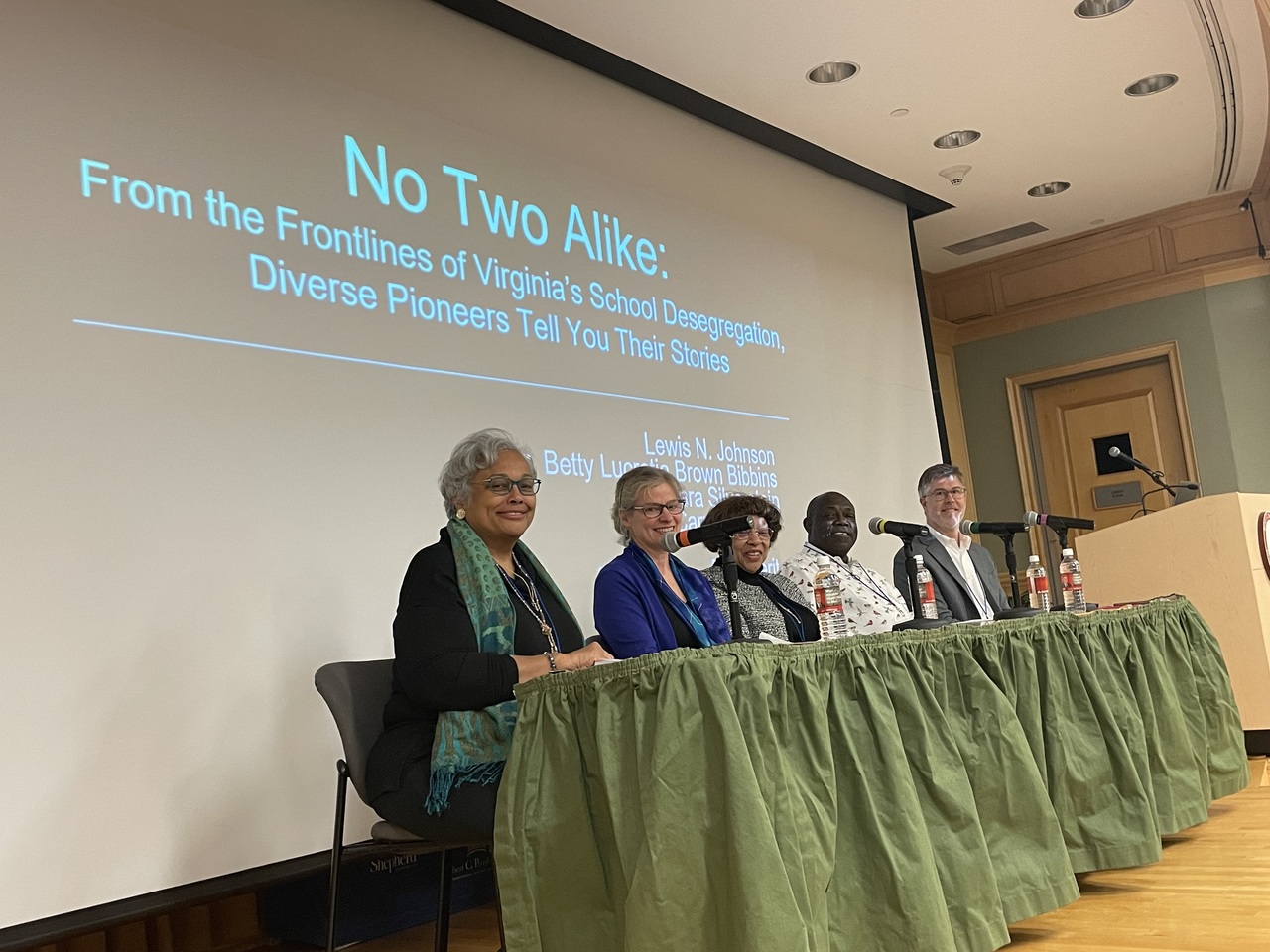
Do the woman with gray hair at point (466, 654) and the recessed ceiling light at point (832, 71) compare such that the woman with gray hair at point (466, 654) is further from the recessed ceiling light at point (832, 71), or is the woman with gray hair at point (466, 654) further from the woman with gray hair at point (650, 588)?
the recessed ceiling light at point (832, 71)

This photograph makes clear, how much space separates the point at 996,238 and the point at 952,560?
3.75 m

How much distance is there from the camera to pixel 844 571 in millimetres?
3590

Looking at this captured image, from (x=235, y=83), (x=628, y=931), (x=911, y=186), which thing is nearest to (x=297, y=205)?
(x=235, y=83)

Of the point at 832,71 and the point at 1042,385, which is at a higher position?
the point at 832,71

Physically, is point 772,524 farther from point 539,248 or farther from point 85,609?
point 85,609

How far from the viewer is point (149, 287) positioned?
2941 mm

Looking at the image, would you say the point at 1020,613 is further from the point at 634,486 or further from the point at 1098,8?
the point at 1098,8

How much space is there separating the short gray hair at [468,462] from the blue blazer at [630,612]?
1.16 ft

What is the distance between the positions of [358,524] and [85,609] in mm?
809

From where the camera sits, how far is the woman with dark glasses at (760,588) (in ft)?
11.0

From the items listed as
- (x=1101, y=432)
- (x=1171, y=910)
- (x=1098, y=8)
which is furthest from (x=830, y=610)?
(x=1101, y=432)

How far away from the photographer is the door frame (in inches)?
272

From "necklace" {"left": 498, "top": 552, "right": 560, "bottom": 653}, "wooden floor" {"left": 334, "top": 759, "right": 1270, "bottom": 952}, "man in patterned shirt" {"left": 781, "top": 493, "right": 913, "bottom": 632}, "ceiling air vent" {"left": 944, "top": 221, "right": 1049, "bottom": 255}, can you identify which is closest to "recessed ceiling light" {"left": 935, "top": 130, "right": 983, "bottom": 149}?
"ceiling air vent" {"left": 944, "top": 221, "right": 1049, "bottom": 255}

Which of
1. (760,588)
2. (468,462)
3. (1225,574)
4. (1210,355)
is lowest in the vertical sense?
(1225,574)
